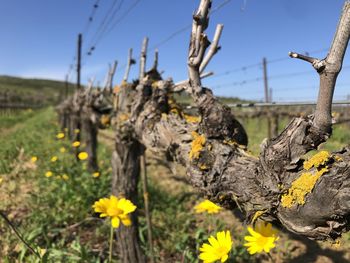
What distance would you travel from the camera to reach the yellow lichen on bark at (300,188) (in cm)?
145

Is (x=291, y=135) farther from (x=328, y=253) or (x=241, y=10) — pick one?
(x=328, y=253)

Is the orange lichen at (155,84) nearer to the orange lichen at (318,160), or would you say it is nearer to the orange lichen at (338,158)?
the orange lichen at (318,160)

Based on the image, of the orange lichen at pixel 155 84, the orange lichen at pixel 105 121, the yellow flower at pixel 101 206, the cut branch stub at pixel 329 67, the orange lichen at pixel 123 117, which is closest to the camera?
the cut branch stub at pixel 329 67

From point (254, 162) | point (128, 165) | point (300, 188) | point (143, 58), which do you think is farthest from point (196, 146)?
point (143, 58)

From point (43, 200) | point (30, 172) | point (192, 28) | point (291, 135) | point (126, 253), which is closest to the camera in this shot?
point (291, 135)

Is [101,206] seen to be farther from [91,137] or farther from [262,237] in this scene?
[91,137]

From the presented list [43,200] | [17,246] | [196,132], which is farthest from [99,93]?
[196,132]

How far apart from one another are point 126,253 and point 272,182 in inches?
91.3

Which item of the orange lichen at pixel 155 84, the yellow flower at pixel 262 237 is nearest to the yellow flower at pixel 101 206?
the yellow flower at pixel 262 237

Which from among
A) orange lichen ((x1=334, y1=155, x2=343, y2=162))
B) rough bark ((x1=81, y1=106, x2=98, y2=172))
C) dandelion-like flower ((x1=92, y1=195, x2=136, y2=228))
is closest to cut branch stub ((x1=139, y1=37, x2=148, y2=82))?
dandelion-like flower ((x1=92, y1=195, x2=136, y2=228))

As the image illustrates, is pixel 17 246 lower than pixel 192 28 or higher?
lower

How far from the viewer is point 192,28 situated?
8.16 feet

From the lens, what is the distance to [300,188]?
151 centimetres

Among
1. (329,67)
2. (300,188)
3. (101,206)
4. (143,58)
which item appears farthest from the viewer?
(143,58)
